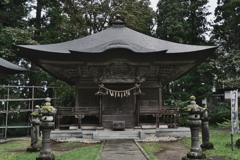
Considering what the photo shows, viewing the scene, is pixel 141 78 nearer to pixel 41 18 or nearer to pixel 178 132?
pixel 178 132

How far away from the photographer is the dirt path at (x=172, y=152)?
7.87 metres

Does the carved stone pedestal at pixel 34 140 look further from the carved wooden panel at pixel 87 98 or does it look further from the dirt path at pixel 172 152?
the carved wooden panel at pixel 87 98

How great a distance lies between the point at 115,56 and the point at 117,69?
53.4 inches

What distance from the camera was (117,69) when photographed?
13.8 meters

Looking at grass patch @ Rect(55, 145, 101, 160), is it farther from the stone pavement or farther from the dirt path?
the dirt path

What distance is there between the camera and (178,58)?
13.4 m

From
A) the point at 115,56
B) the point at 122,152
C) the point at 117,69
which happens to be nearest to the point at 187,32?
the point at 117,69

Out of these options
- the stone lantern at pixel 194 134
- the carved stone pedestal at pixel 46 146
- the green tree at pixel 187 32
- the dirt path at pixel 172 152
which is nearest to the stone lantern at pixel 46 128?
the carved stone pedestal at pixel 46 146

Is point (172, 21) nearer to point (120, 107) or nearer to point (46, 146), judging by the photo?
point (120, 107)

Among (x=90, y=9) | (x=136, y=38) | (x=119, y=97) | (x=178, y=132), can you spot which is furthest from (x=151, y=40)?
(x=90, y=9)

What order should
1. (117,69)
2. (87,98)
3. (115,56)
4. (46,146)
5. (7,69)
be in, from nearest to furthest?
1. (46,146)
2. (115,56)
3. (117,69)
4. (87,98)
5. (7,69)

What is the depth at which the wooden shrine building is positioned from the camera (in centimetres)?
1273

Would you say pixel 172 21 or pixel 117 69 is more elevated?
pixel 172 21

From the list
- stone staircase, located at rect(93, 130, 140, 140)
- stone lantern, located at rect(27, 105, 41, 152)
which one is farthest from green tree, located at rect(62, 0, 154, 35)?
stone lantern, located at rect(27, 105, 41, 152)
